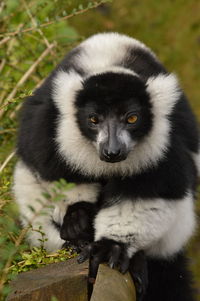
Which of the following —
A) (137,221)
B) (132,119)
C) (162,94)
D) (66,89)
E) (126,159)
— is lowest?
(137,221)

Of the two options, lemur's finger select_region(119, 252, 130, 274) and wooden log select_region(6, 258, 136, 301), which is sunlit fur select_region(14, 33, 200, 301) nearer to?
lemur's finger select_region(119, 252, 130, 274)

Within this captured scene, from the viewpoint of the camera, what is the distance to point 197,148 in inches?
233

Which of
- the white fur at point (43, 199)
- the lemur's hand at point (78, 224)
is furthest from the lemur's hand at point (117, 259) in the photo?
the white fur at point (43, 199)

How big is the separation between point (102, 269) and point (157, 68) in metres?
1.77

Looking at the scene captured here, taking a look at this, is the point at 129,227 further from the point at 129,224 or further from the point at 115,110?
the point at 115,110

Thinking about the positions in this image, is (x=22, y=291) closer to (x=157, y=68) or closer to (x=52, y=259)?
(x=52, y=259)

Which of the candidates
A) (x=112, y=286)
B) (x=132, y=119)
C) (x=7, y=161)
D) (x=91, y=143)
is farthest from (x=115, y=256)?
(x=7, y=161)

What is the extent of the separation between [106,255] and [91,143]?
2.88ft

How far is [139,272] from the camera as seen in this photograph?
5.16m

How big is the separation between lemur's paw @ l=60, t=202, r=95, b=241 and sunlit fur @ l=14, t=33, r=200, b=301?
6 centimetres

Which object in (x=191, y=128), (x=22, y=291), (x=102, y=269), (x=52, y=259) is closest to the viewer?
(x=22, y=291)

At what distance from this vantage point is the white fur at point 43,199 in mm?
5508

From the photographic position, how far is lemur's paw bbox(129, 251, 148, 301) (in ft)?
16.9

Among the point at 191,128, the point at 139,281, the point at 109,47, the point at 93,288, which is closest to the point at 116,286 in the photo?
the point at 93,288
